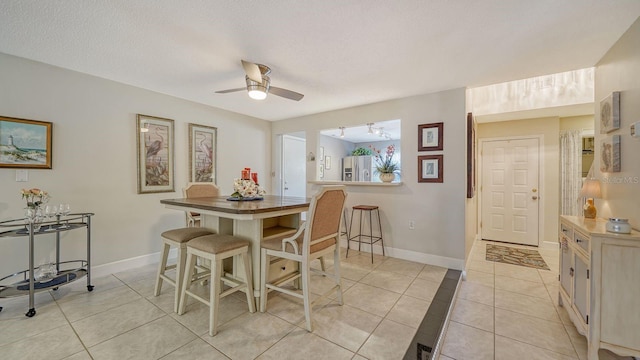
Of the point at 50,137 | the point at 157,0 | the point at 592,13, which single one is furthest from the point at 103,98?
the point at 592,13

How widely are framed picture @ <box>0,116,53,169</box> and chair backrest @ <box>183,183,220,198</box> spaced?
4.34ft

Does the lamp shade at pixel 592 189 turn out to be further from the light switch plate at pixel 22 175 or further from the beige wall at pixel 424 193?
the light switch plate at pixel 22 175

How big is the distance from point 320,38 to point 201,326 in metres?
2.44

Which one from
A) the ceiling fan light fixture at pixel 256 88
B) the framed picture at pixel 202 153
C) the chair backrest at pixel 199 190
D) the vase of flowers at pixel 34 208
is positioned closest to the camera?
the vase of flowers at pixel 34 208

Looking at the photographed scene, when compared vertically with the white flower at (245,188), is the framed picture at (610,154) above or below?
above

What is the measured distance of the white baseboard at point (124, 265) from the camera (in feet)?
9.30

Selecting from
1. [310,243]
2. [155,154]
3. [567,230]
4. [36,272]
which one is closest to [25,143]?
[155,154]

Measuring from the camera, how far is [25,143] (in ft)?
7.87

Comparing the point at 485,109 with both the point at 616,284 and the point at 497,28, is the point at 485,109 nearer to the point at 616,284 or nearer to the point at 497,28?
the point at 497,28

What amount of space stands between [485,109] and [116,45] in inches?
182

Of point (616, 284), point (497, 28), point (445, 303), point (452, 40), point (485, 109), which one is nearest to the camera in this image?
point (616, 284)

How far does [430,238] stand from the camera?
3.29 m

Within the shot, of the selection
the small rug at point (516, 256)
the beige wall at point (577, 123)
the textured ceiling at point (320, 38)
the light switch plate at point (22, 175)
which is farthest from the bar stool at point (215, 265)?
the beige wall at point (577, 123)

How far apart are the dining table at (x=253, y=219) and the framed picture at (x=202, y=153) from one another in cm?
148
